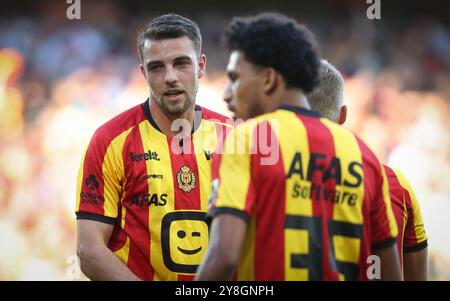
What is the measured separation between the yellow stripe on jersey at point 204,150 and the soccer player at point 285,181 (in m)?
1.13

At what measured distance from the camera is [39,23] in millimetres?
9117

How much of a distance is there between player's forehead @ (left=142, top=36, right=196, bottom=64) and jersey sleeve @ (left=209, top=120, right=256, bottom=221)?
138 cm

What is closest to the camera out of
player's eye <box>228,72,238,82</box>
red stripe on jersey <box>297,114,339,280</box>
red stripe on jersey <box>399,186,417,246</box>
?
red stripe on jersey <box>297,114,339,280</box>

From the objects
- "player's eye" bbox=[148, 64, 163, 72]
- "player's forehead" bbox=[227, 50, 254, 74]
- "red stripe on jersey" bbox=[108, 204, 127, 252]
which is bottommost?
"red stripe on jersey" bbox=[108, 204, 127, 252]

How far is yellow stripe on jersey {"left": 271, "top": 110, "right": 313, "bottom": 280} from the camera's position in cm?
248

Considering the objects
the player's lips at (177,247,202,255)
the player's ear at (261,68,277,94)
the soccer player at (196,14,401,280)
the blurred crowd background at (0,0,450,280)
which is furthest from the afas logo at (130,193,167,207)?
the blurred crowd background at (0,0,450,280)

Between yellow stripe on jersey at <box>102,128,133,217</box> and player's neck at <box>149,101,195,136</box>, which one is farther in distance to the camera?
player's neck at <box>149,101,195,136</box>

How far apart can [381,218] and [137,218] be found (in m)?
1.36

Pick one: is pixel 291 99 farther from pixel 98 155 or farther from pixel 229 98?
pixel 98 155

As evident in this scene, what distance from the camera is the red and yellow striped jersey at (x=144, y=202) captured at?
3561 mm

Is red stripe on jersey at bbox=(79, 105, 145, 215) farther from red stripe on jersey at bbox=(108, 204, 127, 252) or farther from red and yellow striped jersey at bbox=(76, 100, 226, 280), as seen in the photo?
red stripe on jersey at bbox=(108, 204, 127, 252)

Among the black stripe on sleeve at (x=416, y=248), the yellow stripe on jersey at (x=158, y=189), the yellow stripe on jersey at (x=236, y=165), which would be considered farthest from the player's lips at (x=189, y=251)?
the yellow stripe on jersey at (x=236, y=165)
